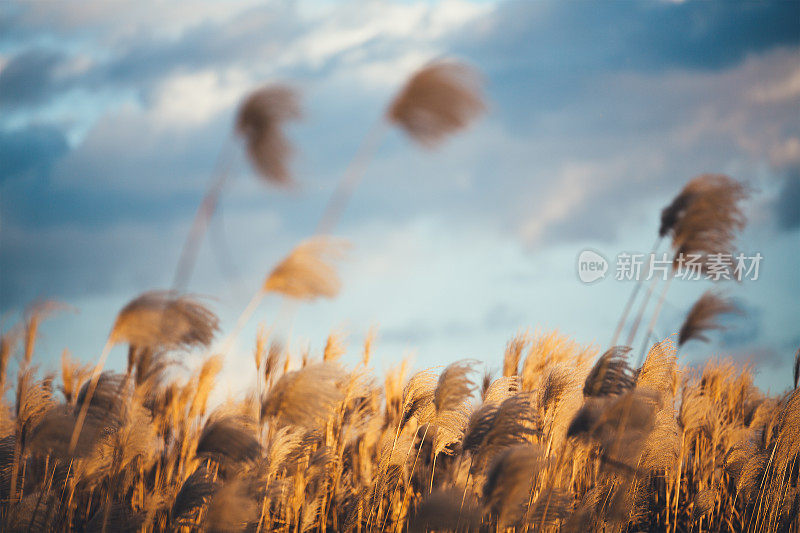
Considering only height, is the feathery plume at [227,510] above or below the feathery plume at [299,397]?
below

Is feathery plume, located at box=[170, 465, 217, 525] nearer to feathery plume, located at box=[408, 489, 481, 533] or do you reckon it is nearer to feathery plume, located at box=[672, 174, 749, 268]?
feathery plume, located at box=[408, 489, 481, 533]

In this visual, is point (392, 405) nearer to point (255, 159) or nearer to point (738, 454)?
point (255, 159)

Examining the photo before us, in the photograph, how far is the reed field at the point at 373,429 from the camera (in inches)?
132

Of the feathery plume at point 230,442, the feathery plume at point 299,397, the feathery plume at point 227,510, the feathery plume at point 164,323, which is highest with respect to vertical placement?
the feathery plume at point 164,323

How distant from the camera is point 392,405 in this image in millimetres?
6133

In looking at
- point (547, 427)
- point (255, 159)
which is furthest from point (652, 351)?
point (255, 159)

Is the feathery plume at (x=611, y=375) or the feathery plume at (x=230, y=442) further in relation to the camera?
the feathery plume at (x=611, y=375)

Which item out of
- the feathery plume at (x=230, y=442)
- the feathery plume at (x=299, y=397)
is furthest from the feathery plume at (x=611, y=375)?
the feathery plume at (x=230, y=442)

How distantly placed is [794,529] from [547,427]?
3884mm

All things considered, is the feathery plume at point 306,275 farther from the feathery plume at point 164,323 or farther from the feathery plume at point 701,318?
the feathery plume at point 701,318

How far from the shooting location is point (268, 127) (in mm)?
3494

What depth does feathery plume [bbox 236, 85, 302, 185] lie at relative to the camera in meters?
3.47

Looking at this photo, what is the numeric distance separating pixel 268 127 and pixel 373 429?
3576 mm

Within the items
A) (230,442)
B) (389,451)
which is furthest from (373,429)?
(230,442)
